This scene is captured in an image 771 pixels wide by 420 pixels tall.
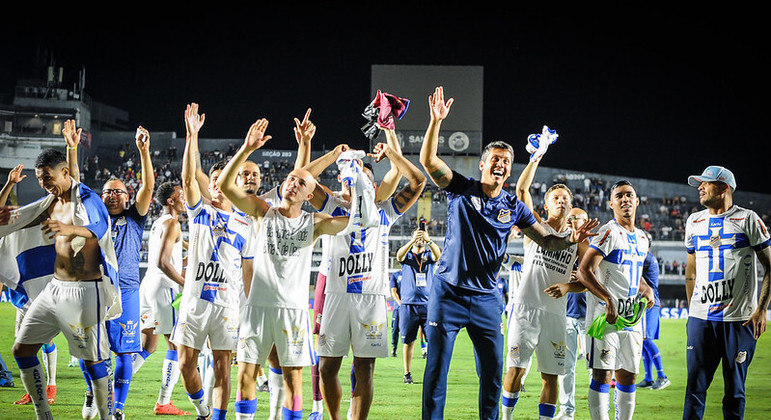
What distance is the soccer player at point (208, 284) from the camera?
6.76 m

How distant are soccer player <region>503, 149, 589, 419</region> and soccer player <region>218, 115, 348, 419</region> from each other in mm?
2259

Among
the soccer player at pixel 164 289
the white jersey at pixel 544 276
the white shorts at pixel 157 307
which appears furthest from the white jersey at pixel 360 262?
the white shorts at pixel 157 307

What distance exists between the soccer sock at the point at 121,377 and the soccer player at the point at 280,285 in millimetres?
1895

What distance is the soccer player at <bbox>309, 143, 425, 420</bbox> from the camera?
630 centimetres

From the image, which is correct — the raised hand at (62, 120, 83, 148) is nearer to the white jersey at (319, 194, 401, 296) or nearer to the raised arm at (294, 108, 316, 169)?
the raised arm at (294, 108, 316, 169)

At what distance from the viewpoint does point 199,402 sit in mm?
6992

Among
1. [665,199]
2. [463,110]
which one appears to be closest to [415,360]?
[463,110]

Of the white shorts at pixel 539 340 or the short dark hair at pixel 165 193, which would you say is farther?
the short dark hair at pixel 165 193

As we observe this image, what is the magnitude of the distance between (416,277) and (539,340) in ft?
15.5

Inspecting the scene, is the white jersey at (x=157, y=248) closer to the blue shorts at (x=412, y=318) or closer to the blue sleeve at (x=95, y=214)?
the blue sleeve at (x=95, y=214)

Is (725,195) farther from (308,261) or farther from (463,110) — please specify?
(463,110)

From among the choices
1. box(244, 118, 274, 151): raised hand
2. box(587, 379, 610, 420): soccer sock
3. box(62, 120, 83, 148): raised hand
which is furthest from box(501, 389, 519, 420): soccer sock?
box(62, 120, 83, 148): raised hand

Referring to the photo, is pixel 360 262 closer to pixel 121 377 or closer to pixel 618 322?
pixel 618 322

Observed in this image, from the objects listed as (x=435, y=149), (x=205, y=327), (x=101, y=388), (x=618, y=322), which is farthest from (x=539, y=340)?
(x=101, y=388)
